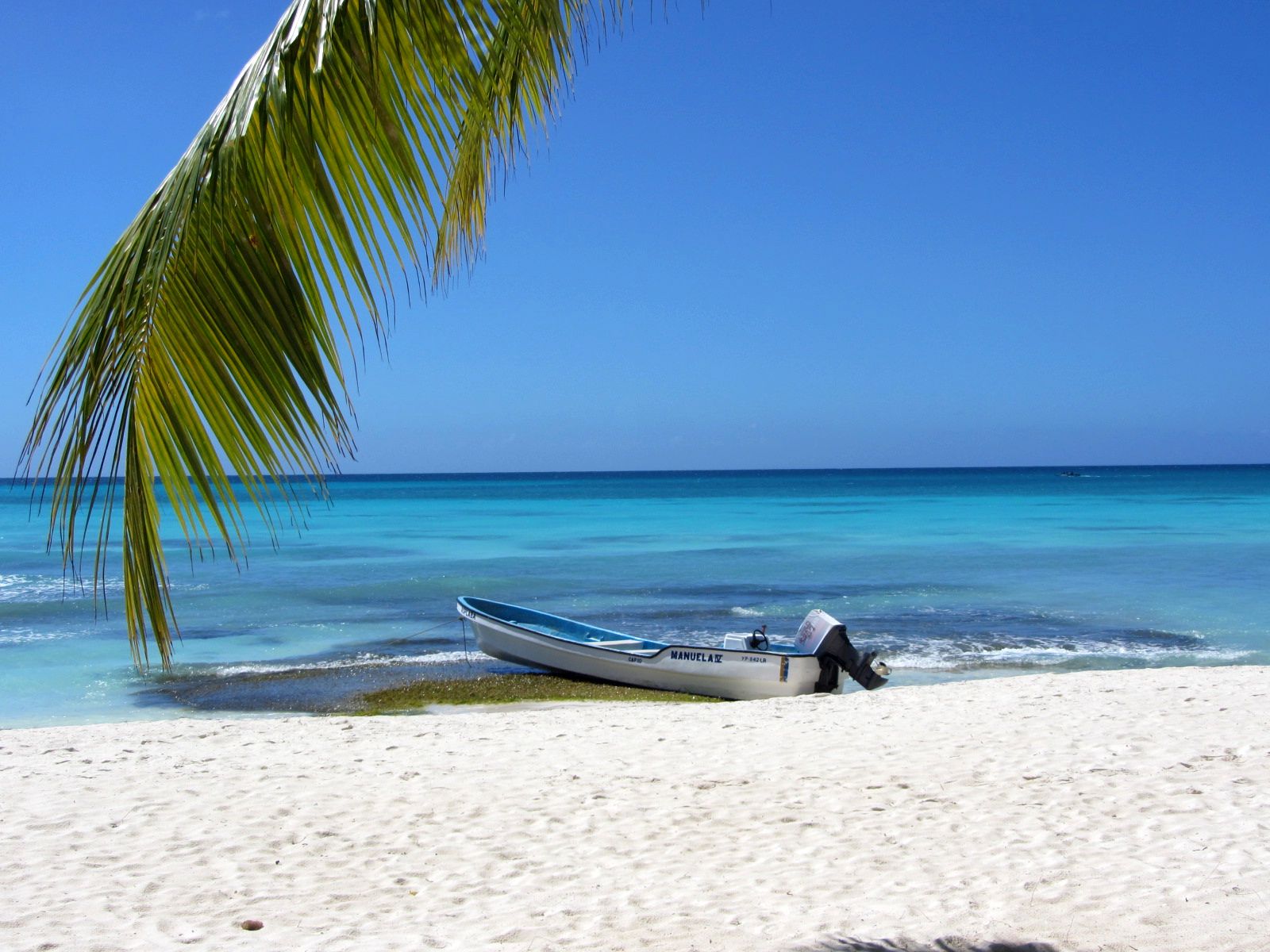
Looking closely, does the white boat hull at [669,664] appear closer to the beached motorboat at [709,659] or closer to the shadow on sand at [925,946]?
the beached motorboat at [709,659]

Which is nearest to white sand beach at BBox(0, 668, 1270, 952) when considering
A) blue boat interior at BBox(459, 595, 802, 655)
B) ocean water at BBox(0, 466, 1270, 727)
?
ocean water at BBox(0, 466, 1270, 727)

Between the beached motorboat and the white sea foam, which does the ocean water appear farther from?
the beached motorboat

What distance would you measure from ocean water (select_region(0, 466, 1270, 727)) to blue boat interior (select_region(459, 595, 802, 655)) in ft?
2.81

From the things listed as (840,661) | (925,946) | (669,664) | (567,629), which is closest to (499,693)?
(669,664)

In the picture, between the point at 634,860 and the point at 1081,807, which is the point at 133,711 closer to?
the point at 634,860

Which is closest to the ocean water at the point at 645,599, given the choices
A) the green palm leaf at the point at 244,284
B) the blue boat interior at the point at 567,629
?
the blue boat interior at the point at 567,629

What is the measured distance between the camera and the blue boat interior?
14375 mm

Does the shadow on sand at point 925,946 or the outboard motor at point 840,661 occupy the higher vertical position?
the shadow on sand at point 925,946

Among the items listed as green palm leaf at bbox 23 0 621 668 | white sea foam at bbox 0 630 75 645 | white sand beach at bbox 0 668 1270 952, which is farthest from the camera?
white sea foam at bbox 0 630 75 645

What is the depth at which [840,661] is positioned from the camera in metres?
12.8

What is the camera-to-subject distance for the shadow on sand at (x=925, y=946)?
4.21 metres

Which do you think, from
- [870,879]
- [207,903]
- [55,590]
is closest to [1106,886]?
[870,879]

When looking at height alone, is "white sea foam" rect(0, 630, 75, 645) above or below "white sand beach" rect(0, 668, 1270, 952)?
below

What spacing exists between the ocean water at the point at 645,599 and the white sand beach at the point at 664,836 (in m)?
2.02
